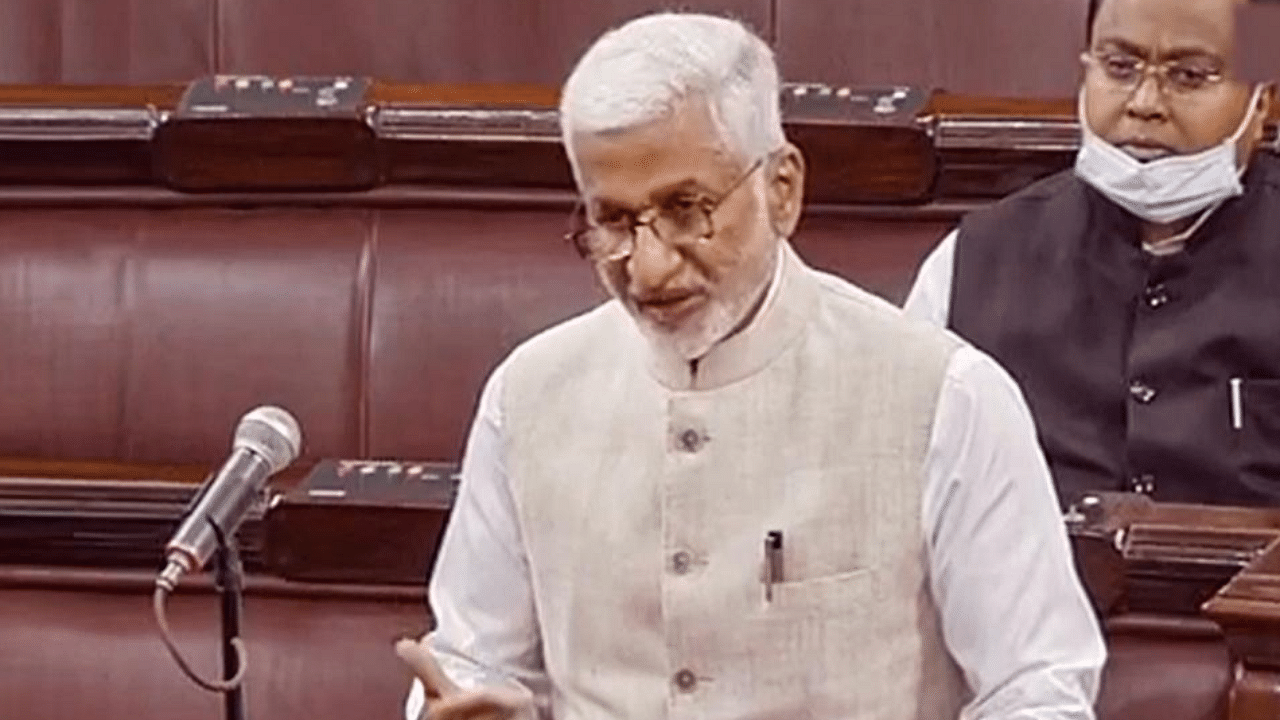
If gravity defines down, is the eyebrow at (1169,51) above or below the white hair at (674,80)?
above

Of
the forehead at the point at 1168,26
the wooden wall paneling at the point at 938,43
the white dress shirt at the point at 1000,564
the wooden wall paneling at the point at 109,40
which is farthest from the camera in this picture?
the wooden wall paneling at the point at 109,40

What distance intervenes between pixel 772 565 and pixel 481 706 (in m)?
0.19

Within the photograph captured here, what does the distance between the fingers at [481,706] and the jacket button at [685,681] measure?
0.09 metres

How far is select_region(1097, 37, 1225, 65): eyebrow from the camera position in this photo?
2.04 meters

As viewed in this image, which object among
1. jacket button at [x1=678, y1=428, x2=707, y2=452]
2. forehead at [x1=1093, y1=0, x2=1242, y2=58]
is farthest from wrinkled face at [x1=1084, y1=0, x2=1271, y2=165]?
jacket button at [x1=678, y1=428, x2=707, y2=452]

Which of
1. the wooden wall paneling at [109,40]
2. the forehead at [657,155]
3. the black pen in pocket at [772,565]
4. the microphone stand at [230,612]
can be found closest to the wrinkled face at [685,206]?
the forehead at [657,155]

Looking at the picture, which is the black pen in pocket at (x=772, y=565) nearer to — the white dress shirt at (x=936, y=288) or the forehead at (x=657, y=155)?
the forehead at (x=657, y=155)

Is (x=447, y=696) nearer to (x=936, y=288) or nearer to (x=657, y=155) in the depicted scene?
(x=657, y=155)

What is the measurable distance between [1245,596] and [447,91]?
1119 millimetres

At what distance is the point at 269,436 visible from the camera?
142 cm

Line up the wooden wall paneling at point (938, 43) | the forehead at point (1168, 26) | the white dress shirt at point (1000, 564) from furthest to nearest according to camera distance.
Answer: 1. the wooden wall paneling at point (938, 43)
2. the forehead at point (1168, 26)
3. the white dress shirt at point (1000, 564)

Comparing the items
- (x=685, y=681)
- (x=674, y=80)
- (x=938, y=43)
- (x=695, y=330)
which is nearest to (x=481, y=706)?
(x=685, y=681)

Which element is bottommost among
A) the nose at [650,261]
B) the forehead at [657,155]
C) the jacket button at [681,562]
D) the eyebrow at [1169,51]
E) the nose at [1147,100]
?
the jacket button at [681,562]

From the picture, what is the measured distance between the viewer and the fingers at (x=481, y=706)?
1450 millimetres
